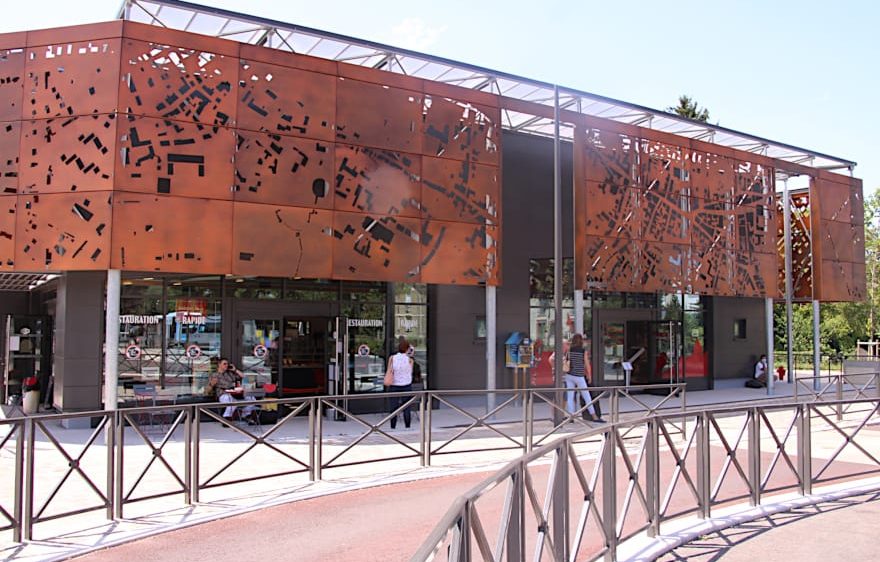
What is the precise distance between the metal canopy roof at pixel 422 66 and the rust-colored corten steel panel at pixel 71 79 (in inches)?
56.7

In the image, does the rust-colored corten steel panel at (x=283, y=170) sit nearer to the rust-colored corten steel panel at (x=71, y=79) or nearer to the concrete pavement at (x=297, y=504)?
the rust-colored corten steel panel at (x=71, y=79)

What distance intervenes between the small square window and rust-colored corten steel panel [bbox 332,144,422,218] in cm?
1462

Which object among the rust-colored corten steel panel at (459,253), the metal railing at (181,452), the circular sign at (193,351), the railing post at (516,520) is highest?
the rust-colored corten steel panel at (459,253)

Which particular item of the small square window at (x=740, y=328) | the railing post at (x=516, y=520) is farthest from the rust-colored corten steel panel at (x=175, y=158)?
the small square window at (x=740, y=328)

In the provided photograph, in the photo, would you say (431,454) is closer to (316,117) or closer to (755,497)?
(755,497)

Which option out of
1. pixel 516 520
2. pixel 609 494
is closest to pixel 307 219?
pixel 609 494

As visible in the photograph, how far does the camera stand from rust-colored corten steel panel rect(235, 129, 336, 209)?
1560 cm

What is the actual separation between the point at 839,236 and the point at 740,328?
528 centimetres

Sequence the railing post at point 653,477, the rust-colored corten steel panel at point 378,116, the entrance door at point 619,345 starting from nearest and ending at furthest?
the railing post at point 653,477
the rust-colored corten steel panel at point 378,116
the entrance door at point 619,345

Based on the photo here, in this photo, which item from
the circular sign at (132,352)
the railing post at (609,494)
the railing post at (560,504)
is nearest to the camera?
the railing post at (560,504)

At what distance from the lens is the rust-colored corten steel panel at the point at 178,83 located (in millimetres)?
14781

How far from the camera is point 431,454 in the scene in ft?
38.4

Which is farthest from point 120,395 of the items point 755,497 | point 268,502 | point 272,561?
point 755,497

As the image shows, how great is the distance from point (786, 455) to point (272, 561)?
18.9 feet
